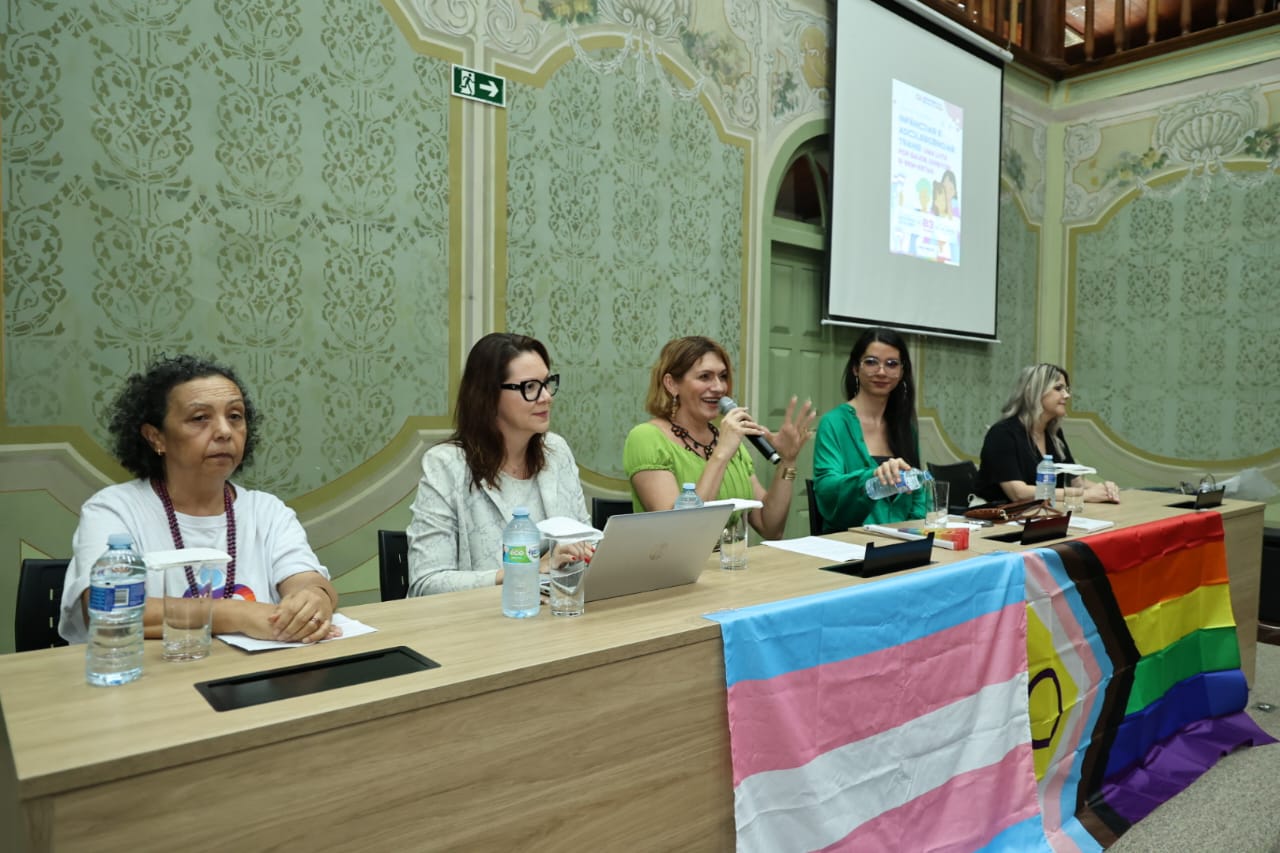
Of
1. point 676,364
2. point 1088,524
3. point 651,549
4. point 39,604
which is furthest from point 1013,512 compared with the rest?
point 39,604

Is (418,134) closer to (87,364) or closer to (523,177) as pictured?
(523,177)

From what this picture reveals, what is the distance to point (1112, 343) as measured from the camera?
586 centimetres

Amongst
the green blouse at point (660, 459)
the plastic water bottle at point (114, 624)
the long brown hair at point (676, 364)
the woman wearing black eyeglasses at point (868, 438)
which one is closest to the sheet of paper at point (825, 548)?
the green blouse at point (660, 459)

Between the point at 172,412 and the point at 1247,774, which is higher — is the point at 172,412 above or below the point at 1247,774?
above

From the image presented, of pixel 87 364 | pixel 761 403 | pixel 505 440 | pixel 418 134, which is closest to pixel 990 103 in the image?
pixel 761 403

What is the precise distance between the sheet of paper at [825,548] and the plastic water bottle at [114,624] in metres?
1.41

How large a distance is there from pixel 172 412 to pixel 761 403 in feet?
10.5

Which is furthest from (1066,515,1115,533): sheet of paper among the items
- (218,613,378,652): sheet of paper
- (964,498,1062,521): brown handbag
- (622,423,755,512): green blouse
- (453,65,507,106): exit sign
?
(453,65,507,106): exit sign

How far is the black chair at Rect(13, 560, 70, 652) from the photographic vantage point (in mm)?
1540

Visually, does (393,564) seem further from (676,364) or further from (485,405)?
(676,364)

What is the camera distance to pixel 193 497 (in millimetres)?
1546

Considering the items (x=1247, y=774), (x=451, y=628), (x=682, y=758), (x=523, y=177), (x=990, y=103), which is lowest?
(x=1247, y=774)

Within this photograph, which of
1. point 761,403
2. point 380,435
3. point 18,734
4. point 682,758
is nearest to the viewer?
point 18,734

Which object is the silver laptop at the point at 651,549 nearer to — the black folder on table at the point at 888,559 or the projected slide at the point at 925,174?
the black folder on table at the point at 888,559
